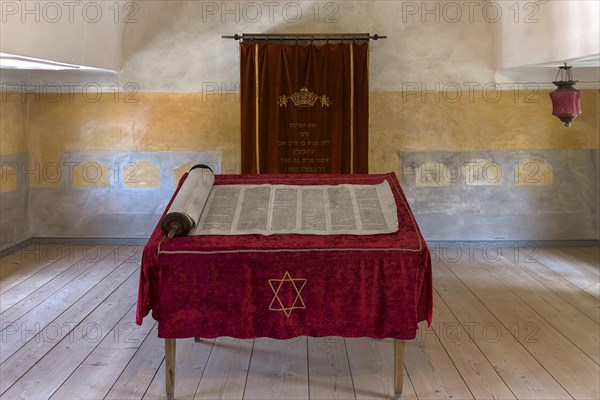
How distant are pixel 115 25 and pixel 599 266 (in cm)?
495

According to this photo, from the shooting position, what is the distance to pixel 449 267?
6215mm

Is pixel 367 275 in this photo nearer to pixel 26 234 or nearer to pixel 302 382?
pixel 302 382

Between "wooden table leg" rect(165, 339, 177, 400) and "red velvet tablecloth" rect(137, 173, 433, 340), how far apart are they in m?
0.09

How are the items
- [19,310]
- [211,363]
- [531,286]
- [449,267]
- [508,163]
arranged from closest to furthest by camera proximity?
[211,363] → [19,310] → [531,286] → [449,267] → [508,163]

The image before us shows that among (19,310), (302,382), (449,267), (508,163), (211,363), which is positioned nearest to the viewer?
(302,382)

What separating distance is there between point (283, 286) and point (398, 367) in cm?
74

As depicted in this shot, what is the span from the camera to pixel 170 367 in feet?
11.5

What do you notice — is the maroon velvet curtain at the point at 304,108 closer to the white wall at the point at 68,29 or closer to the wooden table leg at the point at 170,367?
the white wall at the point at 68,29

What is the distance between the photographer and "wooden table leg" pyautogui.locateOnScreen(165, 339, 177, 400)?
11.4 ft

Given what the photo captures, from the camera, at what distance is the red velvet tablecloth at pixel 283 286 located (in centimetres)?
333

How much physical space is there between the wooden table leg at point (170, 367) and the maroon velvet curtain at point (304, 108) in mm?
3223

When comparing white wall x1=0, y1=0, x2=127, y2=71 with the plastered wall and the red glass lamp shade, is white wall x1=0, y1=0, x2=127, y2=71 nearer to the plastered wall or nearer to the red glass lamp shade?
the plastered wall

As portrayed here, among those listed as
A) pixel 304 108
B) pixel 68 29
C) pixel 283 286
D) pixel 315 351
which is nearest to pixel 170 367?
pixel 283 286

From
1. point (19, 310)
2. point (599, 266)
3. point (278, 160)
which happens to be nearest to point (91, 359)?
point (19, 310)
